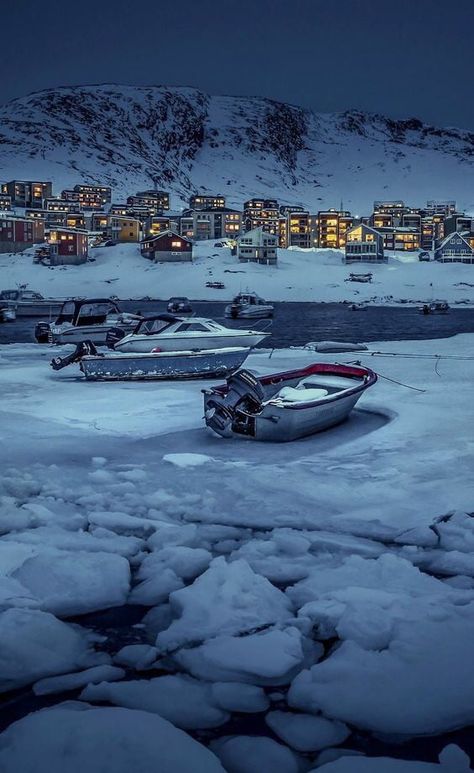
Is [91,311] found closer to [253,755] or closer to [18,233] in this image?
[253,755]

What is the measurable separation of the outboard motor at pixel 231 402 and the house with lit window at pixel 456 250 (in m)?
119

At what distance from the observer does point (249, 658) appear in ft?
15.2

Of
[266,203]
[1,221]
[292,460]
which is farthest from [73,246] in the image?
[292,460]

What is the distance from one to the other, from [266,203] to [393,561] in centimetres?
17650

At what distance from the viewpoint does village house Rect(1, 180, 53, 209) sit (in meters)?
181

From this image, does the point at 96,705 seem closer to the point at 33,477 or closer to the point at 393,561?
the point at 393,561

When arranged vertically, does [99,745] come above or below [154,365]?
below

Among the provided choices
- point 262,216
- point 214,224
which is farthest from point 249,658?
point 262,216

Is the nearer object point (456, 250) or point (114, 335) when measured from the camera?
point (114, 335)

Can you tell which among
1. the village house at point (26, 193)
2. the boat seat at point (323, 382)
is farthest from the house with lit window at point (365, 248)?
the boat seat at point (323, 382)

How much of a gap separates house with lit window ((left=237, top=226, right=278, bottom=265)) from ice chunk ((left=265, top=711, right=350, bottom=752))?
110 m

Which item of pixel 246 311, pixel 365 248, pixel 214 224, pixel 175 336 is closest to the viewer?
pixel 175 336

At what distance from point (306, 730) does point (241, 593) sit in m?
1.66

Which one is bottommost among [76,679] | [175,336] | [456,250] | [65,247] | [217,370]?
[76,679]
